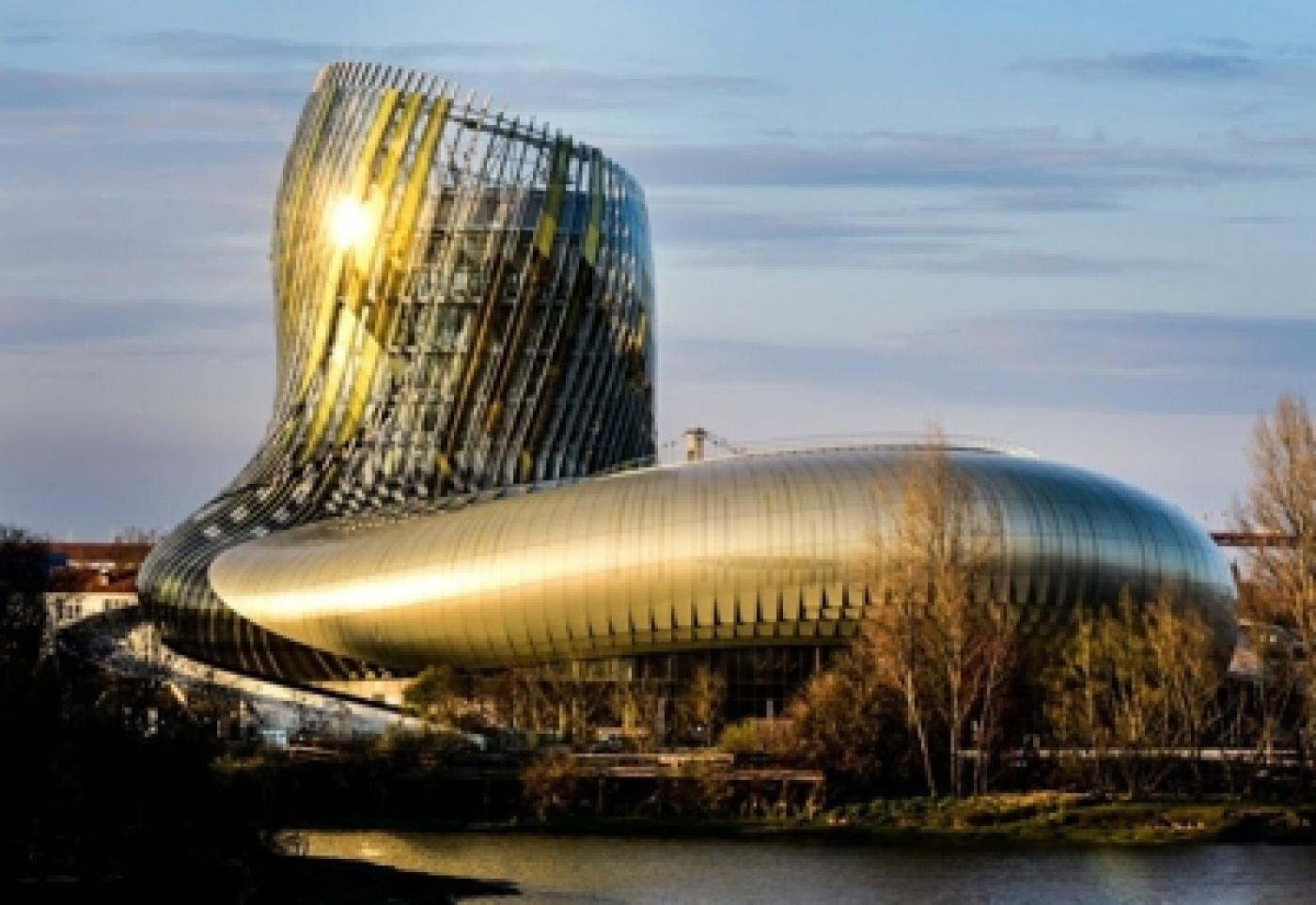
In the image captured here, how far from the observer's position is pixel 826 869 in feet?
220

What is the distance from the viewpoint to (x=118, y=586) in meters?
155

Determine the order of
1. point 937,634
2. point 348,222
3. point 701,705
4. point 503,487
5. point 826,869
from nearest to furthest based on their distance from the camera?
point 826,869 → point 937,634 → point 701,705 → point 503,487 → point 348,222

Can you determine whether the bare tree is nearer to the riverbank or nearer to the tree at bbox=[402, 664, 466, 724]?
the riverbank

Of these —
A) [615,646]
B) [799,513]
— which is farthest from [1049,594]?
[615,646]

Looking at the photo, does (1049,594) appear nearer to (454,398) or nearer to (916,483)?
(916,483)

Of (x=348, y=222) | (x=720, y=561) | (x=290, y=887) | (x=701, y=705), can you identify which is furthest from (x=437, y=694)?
(x=290, y=887)

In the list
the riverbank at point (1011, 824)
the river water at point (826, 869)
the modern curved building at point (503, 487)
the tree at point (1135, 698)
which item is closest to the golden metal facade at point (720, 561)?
the modern curved building at point (503, 487)

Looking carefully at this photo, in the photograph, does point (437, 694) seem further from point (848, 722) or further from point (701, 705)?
point (848, 722)

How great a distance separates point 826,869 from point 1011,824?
387 inches

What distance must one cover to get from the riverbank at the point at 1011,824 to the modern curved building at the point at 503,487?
370 inches

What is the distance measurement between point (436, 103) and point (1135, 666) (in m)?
45.5

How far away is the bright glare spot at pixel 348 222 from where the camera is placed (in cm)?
11825

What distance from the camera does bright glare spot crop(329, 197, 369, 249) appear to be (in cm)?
11825

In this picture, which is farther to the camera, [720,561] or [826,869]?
[720,561]
